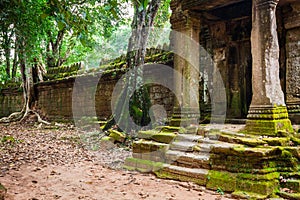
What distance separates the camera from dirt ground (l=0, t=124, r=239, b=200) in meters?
3.85

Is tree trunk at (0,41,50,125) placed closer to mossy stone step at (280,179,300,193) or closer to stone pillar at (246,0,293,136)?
Result: stone pillar at (246,0,293,136)

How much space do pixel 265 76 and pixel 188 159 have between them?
1883mm

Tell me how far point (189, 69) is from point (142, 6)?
10.6 feet

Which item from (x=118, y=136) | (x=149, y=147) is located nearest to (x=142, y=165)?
(x=149, y=147)

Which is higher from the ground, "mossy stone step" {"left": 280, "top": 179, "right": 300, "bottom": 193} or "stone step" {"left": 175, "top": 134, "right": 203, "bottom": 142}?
"stone step" {"left": 175, "top": 134, "right": 203, "bottom": 142}

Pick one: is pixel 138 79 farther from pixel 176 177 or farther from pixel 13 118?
pixel 13 118

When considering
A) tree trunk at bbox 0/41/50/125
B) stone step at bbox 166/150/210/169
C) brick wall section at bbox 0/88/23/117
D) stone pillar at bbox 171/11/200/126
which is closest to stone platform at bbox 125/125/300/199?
stone step at bbox 166/150/210/169

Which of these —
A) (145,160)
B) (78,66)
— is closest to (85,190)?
(145,160)

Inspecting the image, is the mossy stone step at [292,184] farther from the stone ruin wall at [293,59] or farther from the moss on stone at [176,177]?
the stone ruin wall at [293,59]

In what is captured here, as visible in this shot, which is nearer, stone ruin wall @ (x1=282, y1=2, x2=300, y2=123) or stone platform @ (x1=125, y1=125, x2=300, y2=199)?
stone platform @ (x1=125, y1=125, x2=300, y2=199)

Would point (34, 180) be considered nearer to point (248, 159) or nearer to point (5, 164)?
point (5, 164)

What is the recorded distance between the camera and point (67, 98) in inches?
508

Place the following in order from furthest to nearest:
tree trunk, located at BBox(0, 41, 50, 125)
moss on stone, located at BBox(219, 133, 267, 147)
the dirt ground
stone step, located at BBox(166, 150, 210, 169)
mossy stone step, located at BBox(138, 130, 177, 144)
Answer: tree trunk, located at BBox(0, 41, 50, 125) → mossy stone step, located at BBox(138, 130, 177, 144) → stone step, located at BBox(166, 150, 210, 169) → moss on stone, located at BBox(219, 133, 267, 147) → the dirt ground

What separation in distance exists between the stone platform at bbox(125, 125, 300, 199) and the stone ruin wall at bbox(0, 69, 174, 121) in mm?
3367
